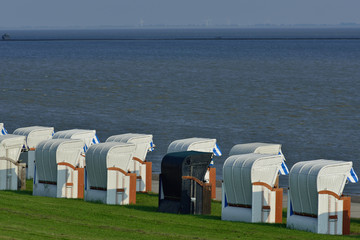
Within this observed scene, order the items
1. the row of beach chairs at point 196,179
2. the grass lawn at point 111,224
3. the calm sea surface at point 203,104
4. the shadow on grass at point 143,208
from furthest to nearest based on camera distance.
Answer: the calm sea surface at point 203,104 → the shadow on grass at point 143,208 → the row of beach chairs at point 196,179 → the grass lawn at point 111,224

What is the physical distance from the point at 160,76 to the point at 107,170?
305 feet

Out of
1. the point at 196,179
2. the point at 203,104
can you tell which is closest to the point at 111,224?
the point at 196,179

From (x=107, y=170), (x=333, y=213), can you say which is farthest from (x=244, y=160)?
(x=107, y=170)

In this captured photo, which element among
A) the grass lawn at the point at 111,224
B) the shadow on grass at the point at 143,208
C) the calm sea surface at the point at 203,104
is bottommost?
the calm sea surface at the point at 203,104

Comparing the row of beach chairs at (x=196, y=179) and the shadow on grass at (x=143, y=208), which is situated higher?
the row of beach chairs at (x=196, y=179)

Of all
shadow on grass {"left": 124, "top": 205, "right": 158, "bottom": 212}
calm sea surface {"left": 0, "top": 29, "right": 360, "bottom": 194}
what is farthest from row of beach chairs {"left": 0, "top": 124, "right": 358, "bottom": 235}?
calm sea surface {"left": 0, "top": 29, "right": 360, "bottom": 194}

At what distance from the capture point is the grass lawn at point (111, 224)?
16.4 meters

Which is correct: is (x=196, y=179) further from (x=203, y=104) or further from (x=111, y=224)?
(x=203, y=104)

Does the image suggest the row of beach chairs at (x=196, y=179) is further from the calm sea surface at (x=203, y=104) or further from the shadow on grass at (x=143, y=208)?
the calm sea surface at (x=203, y=104)

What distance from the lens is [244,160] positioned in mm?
19344

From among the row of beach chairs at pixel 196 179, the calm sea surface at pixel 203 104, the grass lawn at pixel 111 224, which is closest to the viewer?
the grass lawn at pixel 111 224

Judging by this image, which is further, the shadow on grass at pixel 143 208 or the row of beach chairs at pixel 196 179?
the shadow on grass at pixel 143 208

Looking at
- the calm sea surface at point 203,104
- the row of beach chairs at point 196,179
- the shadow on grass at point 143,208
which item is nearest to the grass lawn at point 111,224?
the shadow on grass at point 143,208

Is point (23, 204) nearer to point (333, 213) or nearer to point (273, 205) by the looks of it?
point (273, 205)
